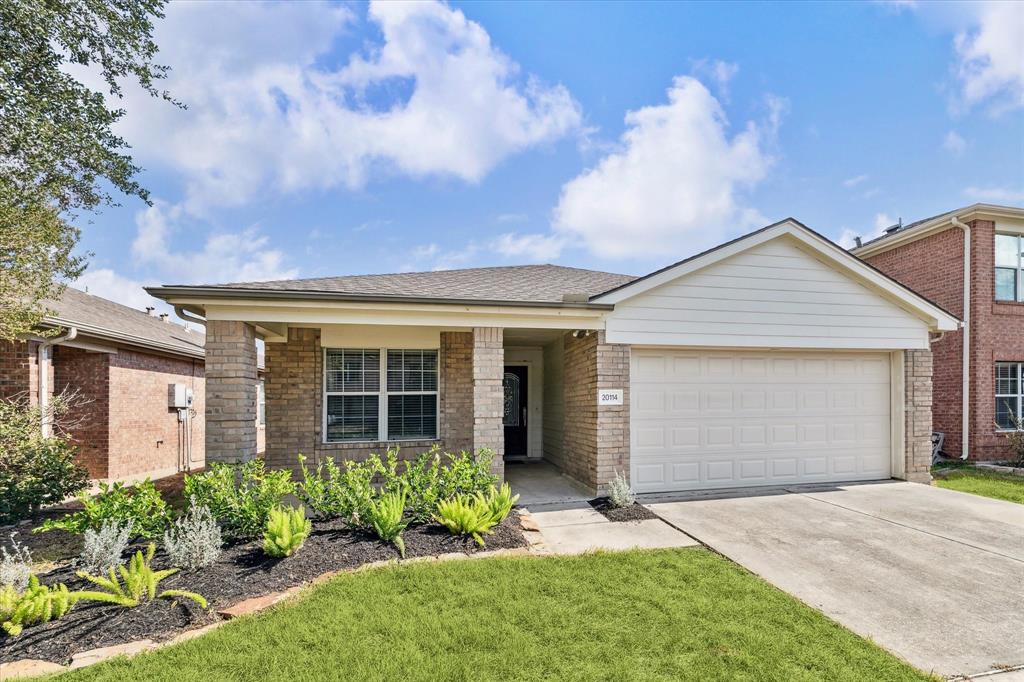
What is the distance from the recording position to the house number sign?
24.8 ft

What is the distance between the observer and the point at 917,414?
8789 mm

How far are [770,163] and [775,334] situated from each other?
5.44 metres

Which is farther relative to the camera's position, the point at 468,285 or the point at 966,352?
the point at 966,352

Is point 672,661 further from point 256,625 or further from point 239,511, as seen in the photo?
point 239,511

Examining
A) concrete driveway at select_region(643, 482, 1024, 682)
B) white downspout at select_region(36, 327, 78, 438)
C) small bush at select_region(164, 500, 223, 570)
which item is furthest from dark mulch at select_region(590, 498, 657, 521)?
white downspout at select_region(36, 327, 78, 438)

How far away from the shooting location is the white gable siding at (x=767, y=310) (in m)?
7.85

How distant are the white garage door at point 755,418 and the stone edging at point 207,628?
3.50 m

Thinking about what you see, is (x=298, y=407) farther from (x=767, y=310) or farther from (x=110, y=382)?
(x=767, y=310)

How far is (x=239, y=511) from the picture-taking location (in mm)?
5121

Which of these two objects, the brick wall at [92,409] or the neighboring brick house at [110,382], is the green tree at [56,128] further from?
the brick wall at [92,409]

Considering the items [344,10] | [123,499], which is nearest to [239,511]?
[123,499]

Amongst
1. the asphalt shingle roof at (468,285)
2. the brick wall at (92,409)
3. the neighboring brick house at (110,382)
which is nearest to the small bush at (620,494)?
the asphalt shingle roof at (468,285)

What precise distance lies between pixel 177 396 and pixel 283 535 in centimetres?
947

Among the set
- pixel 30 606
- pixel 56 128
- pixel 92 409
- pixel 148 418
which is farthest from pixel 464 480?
pixel 148 418
